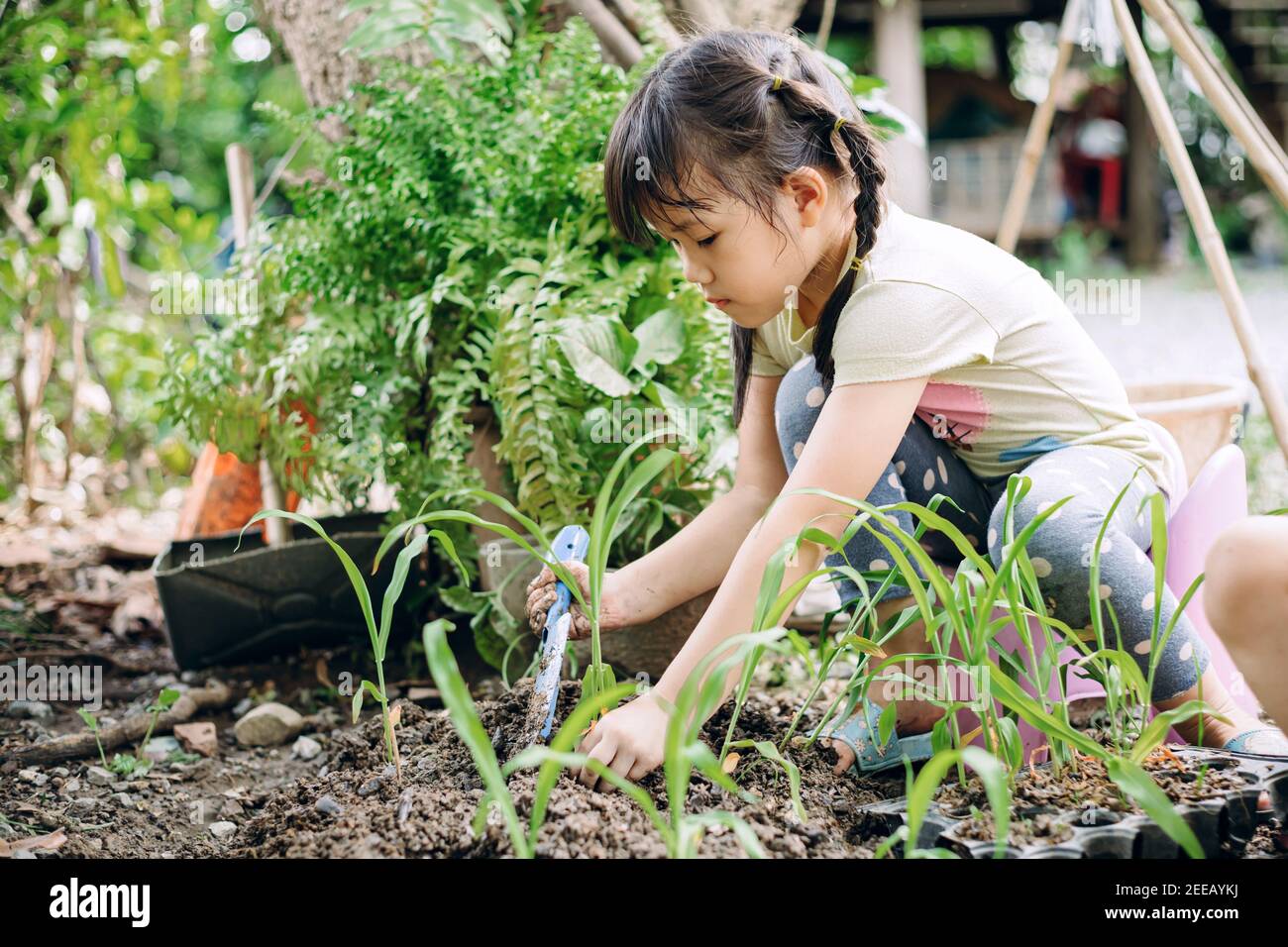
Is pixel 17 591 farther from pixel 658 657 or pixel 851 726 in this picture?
pixel 851 726

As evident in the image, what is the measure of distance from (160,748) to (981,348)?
1352 mm

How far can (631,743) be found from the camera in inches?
45.5

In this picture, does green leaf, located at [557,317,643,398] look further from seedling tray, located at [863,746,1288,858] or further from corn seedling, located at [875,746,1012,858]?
corn seedling, located at [875,746,1012,858]

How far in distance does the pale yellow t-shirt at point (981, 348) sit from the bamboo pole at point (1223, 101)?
511 mm

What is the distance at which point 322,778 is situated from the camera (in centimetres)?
136

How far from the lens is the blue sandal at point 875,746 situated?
4.39ft

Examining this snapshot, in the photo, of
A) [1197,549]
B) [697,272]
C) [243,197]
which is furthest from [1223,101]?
[243,197]

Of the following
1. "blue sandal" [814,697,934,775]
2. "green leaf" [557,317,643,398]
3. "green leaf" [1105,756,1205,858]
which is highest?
"green leaf" [557,317,643,398]

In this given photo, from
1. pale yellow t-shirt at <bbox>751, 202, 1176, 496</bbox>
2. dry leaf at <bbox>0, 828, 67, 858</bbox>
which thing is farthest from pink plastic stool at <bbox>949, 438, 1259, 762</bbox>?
dry leaf at <bbox>0, 828, 67, 858</bbox>

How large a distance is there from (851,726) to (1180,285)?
23.7 ft

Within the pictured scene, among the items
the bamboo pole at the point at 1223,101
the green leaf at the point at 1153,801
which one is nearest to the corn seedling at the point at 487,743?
the green leaf at the point at 1153,801

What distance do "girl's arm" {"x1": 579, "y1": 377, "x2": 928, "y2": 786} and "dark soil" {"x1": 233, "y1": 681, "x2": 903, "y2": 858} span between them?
6 centimetres

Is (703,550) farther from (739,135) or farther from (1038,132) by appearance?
(1038,132)

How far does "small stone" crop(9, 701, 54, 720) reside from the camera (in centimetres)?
184
